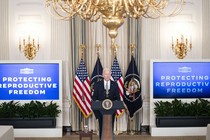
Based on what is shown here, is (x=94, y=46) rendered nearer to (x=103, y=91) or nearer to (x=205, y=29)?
(x=103, y=91)

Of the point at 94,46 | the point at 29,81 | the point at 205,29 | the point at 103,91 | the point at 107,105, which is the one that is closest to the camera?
the point at 107,105

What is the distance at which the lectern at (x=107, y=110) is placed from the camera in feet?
23.0

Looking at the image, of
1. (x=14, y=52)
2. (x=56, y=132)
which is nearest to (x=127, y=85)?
(x=56, y=132)

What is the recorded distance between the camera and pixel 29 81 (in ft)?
32.3

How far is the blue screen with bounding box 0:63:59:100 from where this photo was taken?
9781 millimetres

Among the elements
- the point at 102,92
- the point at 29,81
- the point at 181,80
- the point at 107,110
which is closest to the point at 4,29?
the point at 29,81

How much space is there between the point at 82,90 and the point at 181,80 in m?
2.57

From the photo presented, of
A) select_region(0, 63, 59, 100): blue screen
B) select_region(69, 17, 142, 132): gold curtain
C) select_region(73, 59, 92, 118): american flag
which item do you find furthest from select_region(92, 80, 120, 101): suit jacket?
select_region(69, 17, 142, 132): gold curtain

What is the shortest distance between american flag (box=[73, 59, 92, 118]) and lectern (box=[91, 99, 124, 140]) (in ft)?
9.09

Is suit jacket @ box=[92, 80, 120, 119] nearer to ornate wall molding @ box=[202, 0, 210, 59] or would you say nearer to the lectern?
the lectern

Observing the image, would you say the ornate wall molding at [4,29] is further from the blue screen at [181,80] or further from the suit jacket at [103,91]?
the blue screen at [181,80]

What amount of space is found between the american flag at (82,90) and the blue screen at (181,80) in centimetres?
175

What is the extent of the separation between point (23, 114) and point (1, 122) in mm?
577

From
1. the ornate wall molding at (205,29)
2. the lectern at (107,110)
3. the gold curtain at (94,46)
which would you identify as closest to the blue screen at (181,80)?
the ornate wall molding at (205,29)
